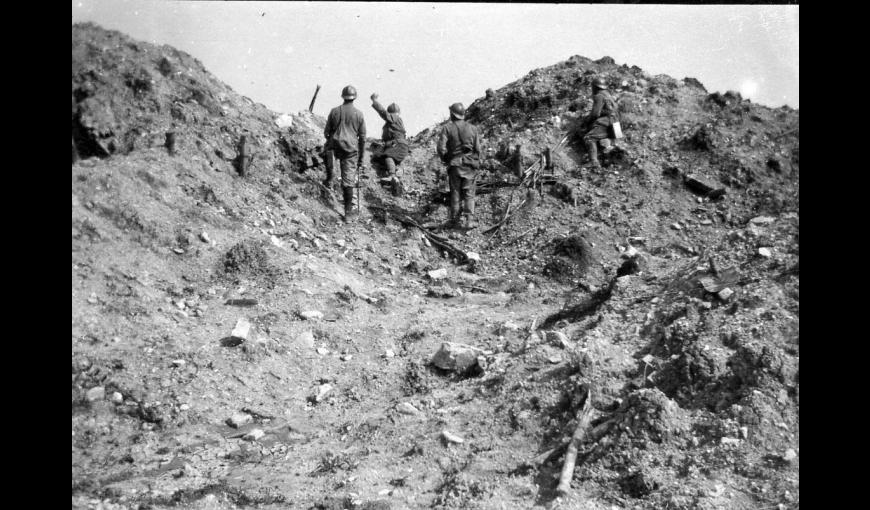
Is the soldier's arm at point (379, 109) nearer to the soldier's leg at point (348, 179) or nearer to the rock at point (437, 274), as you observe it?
the soldier's leg at point (348, 179)

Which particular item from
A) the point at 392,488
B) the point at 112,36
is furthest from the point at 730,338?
the point at 112,36

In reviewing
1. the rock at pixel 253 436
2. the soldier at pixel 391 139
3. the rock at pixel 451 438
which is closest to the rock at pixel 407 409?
the rock at pixel 451 438

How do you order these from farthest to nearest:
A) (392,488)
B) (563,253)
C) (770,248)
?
(563,253) < (770,248) < (392,488)

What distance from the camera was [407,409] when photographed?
19.1 ft

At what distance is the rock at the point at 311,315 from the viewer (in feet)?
24.8

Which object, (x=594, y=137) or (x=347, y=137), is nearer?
(x=347, y=137)

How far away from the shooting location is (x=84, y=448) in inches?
203

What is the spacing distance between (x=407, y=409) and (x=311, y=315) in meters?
2.27

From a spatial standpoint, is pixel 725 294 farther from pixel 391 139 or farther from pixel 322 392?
pixel 391 139

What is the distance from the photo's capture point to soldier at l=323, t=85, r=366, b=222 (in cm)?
1070

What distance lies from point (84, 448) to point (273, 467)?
4.88 ft

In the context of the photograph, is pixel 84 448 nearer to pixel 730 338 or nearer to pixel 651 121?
pixel 730 338

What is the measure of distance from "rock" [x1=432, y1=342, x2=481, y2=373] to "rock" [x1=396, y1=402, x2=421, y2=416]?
0.99 metres

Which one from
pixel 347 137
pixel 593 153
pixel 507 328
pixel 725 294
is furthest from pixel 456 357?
pixel 593 153
